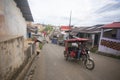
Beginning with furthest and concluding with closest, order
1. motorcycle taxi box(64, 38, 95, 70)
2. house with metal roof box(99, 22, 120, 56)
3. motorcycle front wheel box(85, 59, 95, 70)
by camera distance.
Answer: house with metal roof box(99, 22, 120, 56), motorcycle taxi box(64, 38, 95, 70), motorcycle front wheel box(85, 59, 95, 70)

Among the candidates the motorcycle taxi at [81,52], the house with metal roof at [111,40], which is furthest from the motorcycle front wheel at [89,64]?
the house with metal roof at [111,40]

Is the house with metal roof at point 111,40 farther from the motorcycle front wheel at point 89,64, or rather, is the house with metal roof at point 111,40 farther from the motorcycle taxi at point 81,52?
the motorcycle front wheel at point 89,64

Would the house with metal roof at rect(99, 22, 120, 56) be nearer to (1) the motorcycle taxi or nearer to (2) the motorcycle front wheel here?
(1) the motorcycle taxi

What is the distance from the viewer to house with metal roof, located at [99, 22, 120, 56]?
1555 cm

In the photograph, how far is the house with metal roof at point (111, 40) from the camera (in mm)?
15545

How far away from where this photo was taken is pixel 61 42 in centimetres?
3403

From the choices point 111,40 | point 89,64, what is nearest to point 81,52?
point 89,64

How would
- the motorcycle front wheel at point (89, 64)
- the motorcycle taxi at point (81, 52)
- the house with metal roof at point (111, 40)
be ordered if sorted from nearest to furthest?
the motorcycle front wheel at point (89, 64) → the motorcycle taxi at point (81, 52) → the house with metal roof at point (111, 40)

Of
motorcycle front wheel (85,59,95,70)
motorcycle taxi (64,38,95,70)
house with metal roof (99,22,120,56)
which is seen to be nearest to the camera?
motorcycle front wheel (85,59,95,70)

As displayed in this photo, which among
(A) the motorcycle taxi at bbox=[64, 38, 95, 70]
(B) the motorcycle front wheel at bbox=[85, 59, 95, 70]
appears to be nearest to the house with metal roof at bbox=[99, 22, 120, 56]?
(A) the motorcycle taxi at bbox=[64, 38, 95, 70]

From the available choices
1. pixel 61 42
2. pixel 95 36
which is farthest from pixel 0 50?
pixel 61 42

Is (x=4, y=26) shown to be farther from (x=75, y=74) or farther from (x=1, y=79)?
(x=75, y=74)

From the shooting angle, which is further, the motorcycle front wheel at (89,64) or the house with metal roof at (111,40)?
the house with metal roof at (111,40)

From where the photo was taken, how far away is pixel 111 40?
16.3 m
